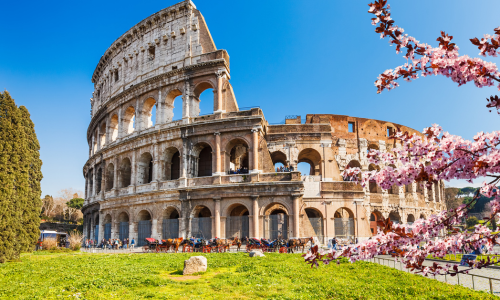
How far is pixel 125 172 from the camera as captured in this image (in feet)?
99.3

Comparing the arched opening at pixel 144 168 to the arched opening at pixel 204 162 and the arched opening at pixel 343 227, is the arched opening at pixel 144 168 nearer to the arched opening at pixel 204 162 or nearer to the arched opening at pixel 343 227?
the arched opening at pixel 204 162

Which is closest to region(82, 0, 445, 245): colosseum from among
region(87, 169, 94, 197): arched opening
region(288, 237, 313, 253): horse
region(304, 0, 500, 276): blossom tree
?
region(288, 237, 313, 253): horse

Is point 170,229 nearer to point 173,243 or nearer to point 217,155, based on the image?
point 173,243

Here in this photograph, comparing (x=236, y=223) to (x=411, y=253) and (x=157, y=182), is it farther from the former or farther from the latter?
(x=411, y=253)

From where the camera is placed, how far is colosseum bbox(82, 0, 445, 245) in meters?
23.6

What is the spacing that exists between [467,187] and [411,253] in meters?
94.5

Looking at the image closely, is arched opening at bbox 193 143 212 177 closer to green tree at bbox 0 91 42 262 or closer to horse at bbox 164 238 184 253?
horse at bbox 164 238 184 253

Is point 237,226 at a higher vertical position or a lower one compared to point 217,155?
lower

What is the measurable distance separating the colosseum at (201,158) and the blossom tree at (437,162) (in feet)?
61.7

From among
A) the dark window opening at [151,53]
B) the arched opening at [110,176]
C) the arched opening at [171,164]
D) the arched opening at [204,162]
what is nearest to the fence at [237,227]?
the arched opening at [204,162]

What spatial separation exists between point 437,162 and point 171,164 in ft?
84.4

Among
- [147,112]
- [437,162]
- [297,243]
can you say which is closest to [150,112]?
[147,112]

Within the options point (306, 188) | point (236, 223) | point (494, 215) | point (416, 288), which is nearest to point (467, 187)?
point (306, 188)

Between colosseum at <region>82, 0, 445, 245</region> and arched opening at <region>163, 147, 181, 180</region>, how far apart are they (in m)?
0.08
